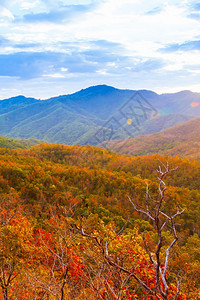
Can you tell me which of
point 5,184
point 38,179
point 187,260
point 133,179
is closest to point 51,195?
point 38,179

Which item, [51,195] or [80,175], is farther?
[80,175]

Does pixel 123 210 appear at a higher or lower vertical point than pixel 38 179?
lower

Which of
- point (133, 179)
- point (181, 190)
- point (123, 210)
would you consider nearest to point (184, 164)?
point (181, 190)

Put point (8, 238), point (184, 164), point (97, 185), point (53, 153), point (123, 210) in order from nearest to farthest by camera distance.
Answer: point (8, 238)
point (123, 210)
point (97, 185)
point (184, 164)
point (53, 153)

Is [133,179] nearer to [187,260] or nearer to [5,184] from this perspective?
[5,184]

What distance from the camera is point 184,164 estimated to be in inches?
4001

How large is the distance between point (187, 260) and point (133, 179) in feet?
156

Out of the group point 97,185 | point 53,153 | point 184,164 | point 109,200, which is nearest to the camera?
point 109,200

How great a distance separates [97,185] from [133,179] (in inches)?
498

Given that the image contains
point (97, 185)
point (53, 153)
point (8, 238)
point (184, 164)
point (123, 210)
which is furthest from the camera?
point (53, 153)

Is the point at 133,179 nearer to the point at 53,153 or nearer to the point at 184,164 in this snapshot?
the point at 184,164

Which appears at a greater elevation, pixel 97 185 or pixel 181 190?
pixel 97 185

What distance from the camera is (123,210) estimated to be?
188ft

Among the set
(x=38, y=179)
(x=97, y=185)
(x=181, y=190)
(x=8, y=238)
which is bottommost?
(x=181, y=190)
